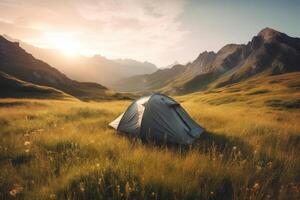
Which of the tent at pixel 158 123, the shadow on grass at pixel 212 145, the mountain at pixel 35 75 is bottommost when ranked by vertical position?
the shadow on grass at pixel 212 145

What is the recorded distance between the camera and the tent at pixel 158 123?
8.97 metres

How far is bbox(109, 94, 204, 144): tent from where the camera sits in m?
8.97

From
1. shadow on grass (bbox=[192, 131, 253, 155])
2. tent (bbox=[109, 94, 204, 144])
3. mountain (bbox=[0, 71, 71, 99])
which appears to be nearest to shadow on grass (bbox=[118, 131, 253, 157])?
shadow on grass (bbox=[192, 131, 253, 155])

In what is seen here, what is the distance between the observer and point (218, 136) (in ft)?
31.2

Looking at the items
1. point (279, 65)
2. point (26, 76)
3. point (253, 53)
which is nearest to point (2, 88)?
point (26, 76)

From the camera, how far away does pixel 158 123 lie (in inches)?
365

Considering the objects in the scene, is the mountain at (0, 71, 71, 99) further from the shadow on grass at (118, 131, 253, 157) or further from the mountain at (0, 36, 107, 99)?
→ the shadow on grass at (118, 131, 253, 157)

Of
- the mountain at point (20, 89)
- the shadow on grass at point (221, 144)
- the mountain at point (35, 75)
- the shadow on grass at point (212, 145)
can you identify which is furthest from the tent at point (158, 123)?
the mountain at point (35, 75)

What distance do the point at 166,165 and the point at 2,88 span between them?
2578 inches

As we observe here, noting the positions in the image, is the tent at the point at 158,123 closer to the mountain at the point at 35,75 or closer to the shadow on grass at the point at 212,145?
the shadow on grass at the point at 212,145

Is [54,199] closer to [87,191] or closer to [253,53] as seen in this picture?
[87,191]

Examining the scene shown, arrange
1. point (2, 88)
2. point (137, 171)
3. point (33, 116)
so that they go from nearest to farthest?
point (137, 171) → point (33, 116) → point (2, 88)

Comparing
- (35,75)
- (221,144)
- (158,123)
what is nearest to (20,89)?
(35,75)

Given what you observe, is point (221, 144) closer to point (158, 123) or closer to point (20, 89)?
point (158, 123)
